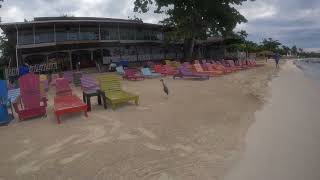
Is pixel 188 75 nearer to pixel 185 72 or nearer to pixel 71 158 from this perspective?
pixel 185 72

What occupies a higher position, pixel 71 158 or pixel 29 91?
pixel 29 91

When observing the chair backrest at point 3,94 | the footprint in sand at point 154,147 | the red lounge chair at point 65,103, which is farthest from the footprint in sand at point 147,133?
the chair backrest at point 3,94

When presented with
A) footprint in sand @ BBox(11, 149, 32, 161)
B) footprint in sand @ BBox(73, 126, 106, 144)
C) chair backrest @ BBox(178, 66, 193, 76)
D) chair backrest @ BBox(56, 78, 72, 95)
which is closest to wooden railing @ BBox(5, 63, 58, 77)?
chair backrest @ BBox(178, 66, 193, 76)

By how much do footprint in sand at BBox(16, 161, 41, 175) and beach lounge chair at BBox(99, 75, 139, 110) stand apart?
3915mm

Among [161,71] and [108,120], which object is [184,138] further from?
[161,71]

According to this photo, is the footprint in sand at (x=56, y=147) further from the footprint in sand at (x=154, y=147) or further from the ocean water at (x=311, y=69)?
the ocean water at (x=311, y=69)

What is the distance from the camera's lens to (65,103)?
338 inches

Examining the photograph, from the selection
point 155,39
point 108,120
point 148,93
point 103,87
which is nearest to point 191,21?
point 155,39

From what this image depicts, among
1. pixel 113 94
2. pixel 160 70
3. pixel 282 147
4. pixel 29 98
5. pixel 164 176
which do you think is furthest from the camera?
pixel 160 70

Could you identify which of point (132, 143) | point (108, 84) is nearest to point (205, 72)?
point (108, 84)

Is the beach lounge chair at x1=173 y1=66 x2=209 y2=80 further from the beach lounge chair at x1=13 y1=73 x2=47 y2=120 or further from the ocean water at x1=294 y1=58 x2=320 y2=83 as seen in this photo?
the beach lounge chair at x1=13 y1=73 x2=47 y2=120

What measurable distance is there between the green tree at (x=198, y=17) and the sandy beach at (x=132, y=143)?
2097cm

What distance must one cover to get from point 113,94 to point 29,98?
7.71 feet

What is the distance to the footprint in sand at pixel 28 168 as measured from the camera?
492 cm
